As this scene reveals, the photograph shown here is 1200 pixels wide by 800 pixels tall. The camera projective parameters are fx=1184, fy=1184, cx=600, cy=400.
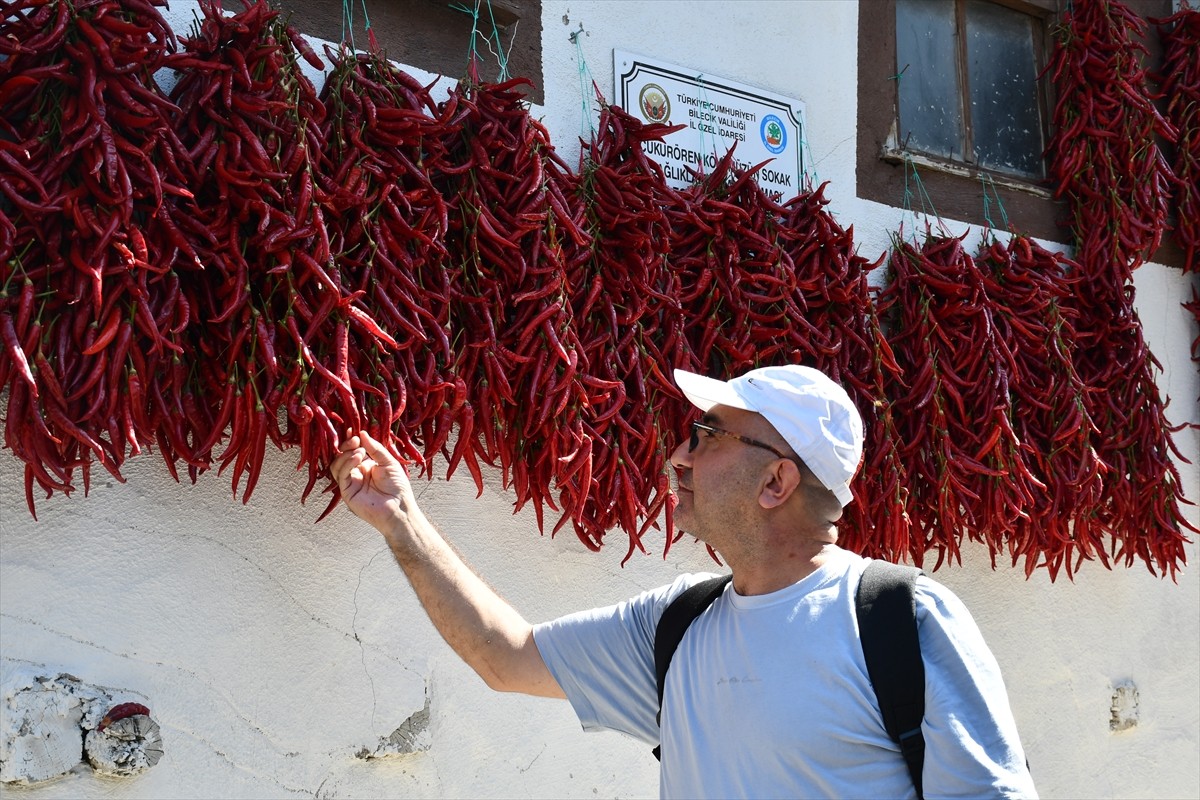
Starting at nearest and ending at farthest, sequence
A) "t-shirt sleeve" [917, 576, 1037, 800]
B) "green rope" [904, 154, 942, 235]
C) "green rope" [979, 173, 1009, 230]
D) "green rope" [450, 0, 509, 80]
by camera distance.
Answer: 1. "t-shirt sleeve" [917, 576, 1037, 800]
2. "green rope" [450, 0, 509, 80]
3. "green rope" [904, 154, 942, 235]
4. "green rope" [979, 173, 1009, 230]

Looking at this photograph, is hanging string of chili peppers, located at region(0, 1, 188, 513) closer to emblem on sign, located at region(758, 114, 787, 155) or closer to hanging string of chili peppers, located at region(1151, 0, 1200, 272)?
emblem on sign, located at region(758, 114, 787, 155)


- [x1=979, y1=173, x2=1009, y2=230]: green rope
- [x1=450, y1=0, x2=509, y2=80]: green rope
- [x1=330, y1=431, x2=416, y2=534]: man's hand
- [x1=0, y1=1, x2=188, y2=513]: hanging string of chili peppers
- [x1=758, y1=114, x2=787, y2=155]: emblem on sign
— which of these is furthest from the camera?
[x1=979, y1=173, x2=1009, y2=230]: green rope

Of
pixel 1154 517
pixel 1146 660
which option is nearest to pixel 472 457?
pixel 1154 517

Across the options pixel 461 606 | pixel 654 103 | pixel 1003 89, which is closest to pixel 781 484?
pixel 461 606

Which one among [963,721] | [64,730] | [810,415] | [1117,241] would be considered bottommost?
[64,730]

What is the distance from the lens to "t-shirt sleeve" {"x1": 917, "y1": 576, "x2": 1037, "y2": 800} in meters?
1.56

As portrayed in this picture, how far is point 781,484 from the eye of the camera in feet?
6.14

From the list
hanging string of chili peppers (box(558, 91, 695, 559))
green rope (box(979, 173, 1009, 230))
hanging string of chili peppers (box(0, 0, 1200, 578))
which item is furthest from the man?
green rope (box(979, 173, 1009, 230))

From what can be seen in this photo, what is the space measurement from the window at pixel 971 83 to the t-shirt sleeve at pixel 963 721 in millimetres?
2589

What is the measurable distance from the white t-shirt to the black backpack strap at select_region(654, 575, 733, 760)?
2cm

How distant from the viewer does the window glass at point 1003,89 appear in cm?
415

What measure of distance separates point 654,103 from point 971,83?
1.48 m

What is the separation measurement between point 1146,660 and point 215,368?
11.1ft

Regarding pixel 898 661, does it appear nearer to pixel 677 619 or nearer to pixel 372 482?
pixel 677 619
